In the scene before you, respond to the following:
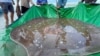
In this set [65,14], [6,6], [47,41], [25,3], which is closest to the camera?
[47,41]

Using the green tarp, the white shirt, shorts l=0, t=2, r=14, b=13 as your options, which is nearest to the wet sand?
the green tarp

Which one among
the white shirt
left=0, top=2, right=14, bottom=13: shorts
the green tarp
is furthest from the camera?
the white shirt

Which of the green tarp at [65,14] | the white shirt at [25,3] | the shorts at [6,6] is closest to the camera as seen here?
the green tarp at [65,14]

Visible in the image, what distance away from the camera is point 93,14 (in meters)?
5.98

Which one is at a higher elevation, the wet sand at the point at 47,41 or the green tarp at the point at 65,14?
the wet sand at the point at 47,41

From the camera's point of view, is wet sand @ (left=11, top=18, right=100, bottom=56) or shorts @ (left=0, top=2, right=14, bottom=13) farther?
shorts @ (left=0, top=2, right=14, bottom=13)

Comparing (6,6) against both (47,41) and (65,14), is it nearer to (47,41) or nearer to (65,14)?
(65,14)

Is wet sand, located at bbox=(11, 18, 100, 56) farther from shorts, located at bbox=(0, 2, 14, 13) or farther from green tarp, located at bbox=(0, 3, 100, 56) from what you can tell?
shorts, located at bbox=(0, 2, 14, 13)

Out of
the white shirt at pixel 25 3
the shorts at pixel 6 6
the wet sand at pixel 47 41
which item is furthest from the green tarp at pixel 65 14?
the wet sand at pixel 47 41

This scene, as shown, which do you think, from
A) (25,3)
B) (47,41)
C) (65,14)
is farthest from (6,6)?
(47,41)

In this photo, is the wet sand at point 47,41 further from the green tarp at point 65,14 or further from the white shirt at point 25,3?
the white shirt at point 25,3

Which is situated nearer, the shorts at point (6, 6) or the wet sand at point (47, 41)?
the wet sand at point (47, 41)

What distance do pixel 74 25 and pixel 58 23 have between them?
0.30 m

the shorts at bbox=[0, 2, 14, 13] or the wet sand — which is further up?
the wet sand
